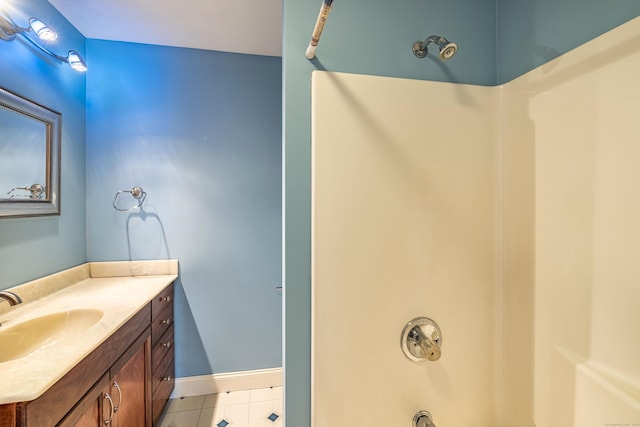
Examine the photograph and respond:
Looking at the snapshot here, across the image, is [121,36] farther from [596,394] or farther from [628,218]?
[596,394]

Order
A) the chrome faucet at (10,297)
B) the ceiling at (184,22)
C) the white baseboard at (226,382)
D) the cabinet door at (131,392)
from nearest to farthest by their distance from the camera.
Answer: the chrome faucet at (10,297) < the cabinet door at (131,392) < the ceiling at (184,22) < the white baseboard at (226,382)

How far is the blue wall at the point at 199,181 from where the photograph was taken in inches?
69.1

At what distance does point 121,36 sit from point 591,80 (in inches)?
98.1

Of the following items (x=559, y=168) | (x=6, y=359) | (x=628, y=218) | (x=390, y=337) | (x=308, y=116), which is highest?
(x=308, y=116)

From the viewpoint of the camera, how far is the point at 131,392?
3.97ft

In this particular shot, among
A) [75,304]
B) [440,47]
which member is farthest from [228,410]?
[440,47]

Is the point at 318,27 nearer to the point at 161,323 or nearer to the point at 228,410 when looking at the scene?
the point at 161,323

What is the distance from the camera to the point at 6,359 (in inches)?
39.0

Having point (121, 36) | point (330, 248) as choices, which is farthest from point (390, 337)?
point (121, 36)

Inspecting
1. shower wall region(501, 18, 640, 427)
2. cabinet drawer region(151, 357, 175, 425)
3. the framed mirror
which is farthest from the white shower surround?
the framed mirror

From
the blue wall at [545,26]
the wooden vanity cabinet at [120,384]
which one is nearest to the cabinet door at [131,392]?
the wooden vanity cabinet at [120,384]

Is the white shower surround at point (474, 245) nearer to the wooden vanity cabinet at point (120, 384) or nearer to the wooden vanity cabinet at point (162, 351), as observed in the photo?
the wooden vanity cabinet at point (120, 384)

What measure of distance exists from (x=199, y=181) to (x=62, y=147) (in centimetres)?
77

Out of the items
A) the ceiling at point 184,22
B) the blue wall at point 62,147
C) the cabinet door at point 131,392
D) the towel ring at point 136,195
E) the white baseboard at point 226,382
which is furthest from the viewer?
the white baseboard at point 226,382
